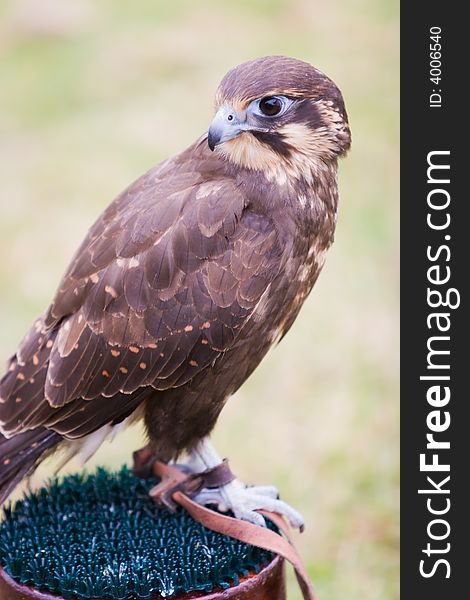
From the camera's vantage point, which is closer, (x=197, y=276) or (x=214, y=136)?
(x=214, y=136)

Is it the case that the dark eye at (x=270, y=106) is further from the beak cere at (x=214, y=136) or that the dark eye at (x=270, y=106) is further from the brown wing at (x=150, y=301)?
the brown wing at (x=150, y=301)

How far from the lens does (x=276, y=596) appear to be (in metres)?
3.30

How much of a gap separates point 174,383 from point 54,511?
630 millimetres

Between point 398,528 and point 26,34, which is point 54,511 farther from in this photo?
point 26,34

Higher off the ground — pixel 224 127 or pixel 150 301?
pixel 224 127

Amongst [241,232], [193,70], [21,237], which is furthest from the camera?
[193,70]

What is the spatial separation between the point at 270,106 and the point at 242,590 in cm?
143

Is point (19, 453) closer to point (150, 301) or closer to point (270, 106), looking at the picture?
point (150, 301)

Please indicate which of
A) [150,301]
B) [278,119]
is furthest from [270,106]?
[150,301]

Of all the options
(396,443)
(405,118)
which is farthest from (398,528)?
(405,118)

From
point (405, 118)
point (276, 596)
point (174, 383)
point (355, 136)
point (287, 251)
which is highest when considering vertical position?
point (355, 136)

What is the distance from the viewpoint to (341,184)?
842cm

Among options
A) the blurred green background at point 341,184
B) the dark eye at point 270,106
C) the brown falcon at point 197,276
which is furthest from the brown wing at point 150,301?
the blurred green background at point 341,184

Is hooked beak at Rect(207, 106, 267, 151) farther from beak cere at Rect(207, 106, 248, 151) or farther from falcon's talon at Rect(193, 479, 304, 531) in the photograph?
falcon's talon at Rect(193, 479, 304, 531)
